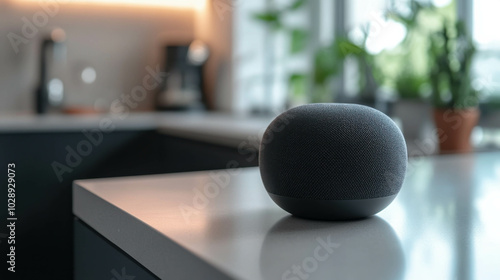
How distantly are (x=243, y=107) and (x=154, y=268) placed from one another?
2551 mm

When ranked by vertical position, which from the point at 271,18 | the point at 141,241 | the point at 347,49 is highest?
the point at 271,18

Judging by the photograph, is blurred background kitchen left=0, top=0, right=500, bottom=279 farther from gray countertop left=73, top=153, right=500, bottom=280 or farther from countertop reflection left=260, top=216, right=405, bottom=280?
countertop reflection left=260, top=216, right=405, bottom=280

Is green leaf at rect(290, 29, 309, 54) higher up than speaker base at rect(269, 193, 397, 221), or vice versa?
green leaf at rect(290, 29, 309, 54)

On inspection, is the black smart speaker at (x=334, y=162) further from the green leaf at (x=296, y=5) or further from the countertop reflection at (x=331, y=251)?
the green leaf at (x=296, y=5)

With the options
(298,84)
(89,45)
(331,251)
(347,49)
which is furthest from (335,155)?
(89,45)

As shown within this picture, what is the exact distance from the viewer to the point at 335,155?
2.21ft

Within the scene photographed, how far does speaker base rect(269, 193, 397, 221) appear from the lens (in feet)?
2.24

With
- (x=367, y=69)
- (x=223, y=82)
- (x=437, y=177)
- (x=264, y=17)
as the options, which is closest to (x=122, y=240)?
(x=437, y=177)

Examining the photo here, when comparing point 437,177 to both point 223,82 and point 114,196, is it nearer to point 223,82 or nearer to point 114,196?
point 114,196

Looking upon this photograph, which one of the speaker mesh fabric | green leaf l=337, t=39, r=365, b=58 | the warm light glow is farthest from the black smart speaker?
the warm light glow

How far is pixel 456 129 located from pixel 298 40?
1318 mm

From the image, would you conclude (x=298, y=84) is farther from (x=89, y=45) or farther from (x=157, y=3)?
(x=89, y=45)

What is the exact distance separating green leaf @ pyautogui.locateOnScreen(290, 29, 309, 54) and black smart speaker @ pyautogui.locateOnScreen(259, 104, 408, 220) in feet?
7.21

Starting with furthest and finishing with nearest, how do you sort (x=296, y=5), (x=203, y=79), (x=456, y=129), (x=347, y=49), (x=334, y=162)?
(x=203, y=79), (x=296, y=5), (x=347, y=49), (x=456, y=129), (x=334, y=162)
